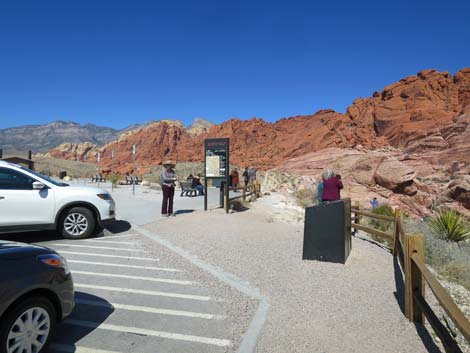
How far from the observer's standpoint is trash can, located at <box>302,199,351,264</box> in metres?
6.21

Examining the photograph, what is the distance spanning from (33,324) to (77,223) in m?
5.12

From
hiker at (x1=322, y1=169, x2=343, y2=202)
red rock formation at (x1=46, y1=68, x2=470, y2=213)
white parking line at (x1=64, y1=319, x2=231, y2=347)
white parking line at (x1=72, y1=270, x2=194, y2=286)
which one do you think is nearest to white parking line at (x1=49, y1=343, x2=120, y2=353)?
white parking line at (x1=64, y1=319, x2=231, y2=347)

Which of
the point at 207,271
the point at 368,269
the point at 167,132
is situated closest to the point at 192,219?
the point at 207,271

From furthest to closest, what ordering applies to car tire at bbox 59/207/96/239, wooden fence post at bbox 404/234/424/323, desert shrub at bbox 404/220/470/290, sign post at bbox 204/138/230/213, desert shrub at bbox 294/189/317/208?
desert shrub at bbox 294/189/317/208 < sign post at bbox 204/138/230/213 < car tire at bbox 59/207/96/239 < desert shrub at bbox 404/220/470/290 < wooden fence post at bbox 404/234/424/323

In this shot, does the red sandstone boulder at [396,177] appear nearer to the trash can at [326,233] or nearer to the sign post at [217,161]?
the sign post at [217,161]

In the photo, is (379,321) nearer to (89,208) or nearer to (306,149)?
(89,208)

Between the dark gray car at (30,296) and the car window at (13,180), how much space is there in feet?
14.6

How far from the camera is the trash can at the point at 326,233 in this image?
6215 millimetres

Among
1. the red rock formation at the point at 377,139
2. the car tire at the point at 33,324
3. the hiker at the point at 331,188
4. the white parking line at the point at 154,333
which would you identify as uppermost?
the red rock formation at the point at 377,139

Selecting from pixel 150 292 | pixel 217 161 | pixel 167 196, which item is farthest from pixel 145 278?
pixel 217 161

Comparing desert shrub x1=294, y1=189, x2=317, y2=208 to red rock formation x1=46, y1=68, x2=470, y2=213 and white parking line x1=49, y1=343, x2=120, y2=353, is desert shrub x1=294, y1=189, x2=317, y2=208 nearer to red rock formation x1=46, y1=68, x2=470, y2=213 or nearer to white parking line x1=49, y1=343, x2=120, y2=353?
red rock formation x1=46, y1=68, x2=470, y2=213

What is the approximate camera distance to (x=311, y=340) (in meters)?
3.50

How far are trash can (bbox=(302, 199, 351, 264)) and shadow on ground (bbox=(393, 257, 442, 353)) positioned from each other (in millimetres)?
874

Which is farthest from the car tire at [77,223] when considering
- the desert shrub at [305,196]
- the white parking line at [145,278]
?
the desert shrub at [305,196]
